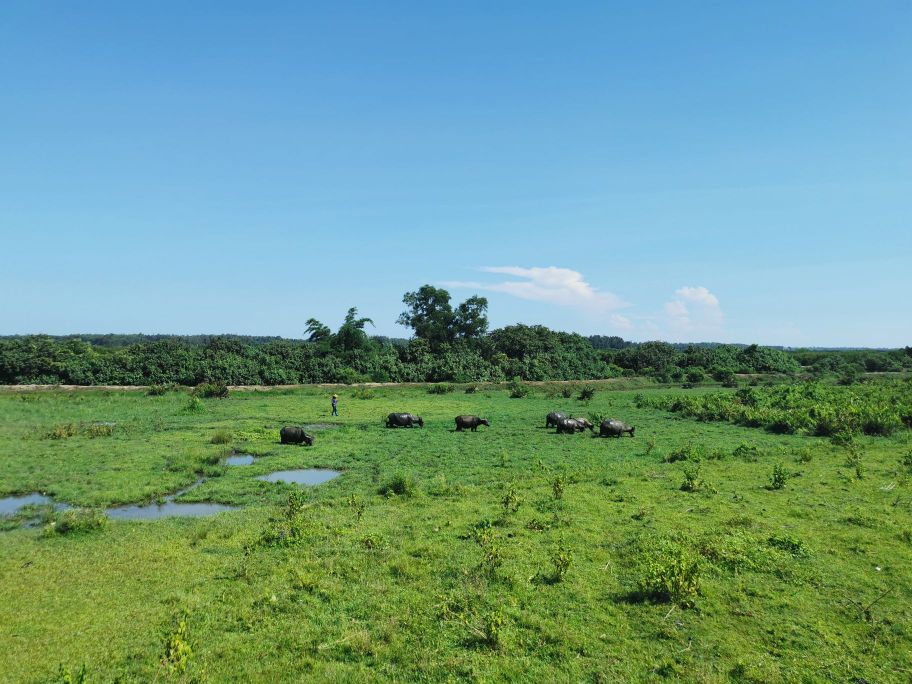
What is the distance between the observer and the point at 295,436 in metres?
24.4

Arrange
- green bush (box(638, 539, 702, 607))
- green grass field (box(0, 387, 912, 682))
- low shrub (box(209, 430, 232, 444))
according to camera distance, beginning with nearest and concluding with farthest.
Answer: green grass field (box(0, 387, 912, 682)), green bush (box(638, 539, 702, 607)), low shrub (box(209, 430, 232, 444))

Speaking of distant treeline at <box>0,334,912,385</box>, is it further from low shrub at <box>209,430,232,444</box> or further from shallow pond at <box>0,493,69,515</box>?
shallow pond at <box>0,493,69,515</box>

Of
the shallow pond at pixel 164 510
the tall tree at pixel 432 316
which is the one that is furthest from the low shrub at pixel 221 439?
the tall tree at pixel 432 316

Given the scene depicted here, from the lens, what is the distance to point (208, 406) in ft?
125

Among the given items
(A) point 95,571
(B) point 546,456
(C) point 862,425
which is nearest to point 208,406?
(B) point 546,456

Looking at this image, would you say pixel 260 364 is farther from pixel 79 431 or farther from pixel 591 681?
pixel 591 681

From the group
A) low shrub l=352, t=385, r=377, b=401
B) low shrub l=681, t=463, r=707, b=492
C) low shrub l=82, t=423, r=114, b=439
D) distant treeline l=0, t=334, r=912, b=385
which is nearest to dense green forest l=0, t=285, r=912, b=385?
distant treeline l=0, t=334, r=912, b=385

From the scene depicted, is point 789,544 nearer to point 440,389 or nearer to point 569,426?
point 569,426

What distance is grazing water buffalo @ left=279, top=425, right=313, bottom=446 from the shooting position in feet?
79.9

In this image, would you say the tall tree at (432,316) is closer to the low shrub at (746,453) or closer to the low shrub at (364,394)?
the low shrub at (364,394)

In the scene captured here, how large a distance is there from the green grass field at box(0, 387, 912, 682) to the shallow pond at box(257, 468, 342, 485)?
2.02ft

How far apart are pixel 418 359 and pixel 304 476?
4877 centimetres

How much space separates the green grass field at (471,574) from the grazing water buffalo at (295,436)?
434 cm

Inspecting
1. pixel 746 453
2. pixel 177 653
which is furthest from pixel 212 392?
pixel 177 653
